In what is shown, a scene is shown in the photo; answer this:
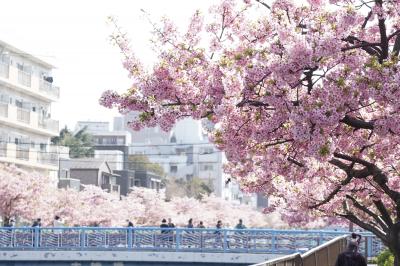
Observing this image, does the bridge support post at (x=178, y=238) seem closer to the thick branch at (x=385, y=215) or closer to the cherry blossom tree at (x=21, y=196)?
→ the cherry blossom tree at (x=21, y=196)

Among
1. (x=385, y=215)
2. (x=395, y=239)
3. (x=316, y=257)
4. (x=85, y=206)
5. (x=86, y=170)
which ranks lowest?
(x=316, y=257)

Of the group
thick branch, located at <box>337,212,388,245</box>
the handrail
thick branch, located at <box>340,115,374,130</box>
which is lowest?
the handrail

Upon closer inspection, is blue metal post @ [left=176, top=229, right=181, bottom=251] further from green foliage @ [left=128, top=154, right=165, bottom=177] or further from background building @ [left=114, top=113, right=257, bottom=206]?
background building @ [left=114, top=113, right=257, bottom=206]

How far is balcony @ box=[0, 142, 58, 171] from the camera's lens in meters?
66.2

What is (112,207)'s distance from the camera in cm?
7081

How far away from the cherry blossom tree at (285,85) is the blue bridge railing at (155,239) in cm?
2325

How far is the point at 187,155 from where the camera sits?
512 ft

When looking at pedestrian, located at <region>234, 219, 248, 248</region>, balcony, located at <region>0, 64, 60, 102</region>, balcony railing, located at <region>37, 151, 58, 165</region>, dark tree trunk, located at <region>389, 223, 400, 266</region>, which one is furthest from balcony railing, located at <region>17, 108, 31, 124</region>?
dark tree trunk, located at <region>389, 223, 400, 266</region>

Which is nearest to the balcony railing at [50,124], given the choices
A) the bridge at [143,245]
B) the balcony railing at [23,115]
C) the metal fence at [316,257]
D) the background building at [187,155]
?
the balcony railing at [23,115]

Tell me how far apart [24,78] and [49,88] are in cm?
597

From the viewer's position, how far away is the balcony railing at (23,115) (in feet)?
227

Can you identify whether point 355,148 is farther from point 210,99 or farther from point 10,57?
point 10,57

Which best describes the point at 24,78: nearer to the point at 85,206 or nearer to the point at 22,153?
the point at 22,153

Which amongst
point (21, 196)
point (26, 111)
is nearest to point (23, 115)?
point (26, 111)
